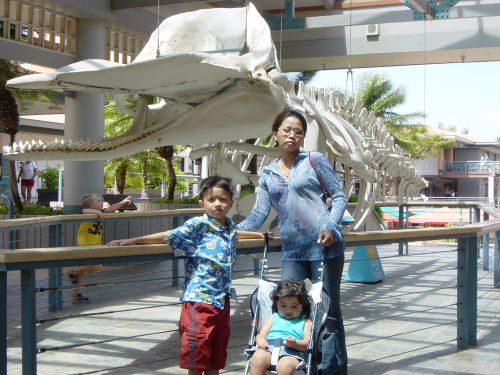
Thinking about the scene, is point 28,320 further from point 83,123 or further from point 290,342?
point 83,123

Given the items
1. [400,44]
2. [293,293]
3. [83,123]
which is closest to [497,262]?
[400,44]

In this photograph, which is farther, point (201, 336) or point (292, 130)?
point (292, 130)

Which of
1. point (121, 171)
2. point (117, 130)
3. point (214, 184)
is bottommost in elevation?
point (214, 184)

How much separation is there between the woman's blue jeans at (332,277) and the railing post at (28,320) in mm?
1418

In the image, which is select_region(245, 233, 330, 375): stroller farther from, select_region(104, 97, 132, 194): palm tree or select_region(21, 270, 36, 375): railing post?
select_region(104, 97, 132, 194): palm tree

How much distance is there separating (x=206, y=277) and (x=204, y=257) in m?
0.10

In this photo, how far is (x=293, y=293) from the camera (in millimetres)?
3365

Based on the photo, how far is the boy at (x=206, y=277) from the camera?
11.1 feet

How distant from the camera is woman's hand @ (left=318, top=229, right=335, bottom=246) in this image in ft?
12.0

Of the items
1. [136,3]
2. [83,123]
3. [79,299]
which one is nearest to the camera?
[79,299]

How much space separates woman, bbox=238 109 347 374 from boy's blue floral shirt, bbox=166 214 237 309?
0.43 metres

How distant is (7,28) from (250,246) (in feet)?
22.6

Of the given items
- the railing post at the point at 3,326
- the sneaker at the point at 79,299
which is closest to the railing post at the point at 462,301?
the railing post at the point at 3,326

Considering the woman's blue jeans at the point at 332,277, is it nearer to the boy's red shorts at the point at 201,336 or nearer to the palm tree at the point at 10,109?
the boy's red shorts at the point at 201,336
